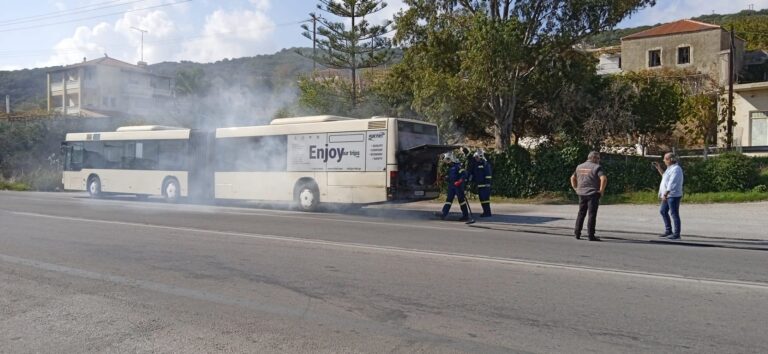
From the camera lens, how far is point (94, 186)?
24.4 metres

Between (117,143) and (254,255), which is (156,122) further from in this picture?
(254,255)

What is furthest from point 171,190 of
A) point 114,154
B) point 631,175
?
point 631,175

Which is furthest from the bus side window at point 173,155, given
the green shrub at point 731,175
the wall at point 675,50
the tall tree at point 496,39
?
the wall at point 675,50

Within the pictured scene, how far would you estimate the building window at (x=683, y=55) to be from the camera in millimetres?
44719

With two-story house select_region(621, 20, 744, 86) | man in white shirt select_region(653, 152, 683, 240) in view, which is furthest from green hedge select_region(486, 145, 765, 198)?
two-story house select_region(621, 20, 744, 86)

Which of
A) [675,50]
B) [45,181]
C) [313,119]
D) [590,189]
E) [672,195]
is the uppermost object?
[675,50]

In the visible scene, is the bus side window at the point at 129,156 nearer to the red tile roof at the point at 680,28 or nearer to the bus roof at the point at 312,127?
the bus roof at the point at 312,127

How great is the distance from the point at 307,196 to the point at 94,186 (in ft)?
37.2

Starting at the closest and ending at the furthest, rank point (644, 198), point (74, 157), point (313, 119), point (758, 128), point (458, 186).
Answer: point (458, 186) < point (313, 119) < point (644, 198) < point (74, 157) < point (758, 128)

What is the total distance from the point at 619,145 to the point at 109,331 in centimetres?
2072

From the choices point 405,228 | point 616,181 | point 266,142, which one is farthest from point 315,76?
point 405,228

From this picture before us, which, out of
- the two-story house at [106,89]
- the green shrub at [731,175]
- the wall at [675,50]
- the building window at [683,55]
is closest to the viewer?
the green shrub at [731,175]

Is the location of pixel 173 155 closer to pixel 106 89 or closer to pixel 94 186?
pixel 94 186

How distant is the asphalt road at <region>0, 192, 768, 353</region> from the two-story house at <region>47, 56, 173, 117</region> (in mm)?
34585
